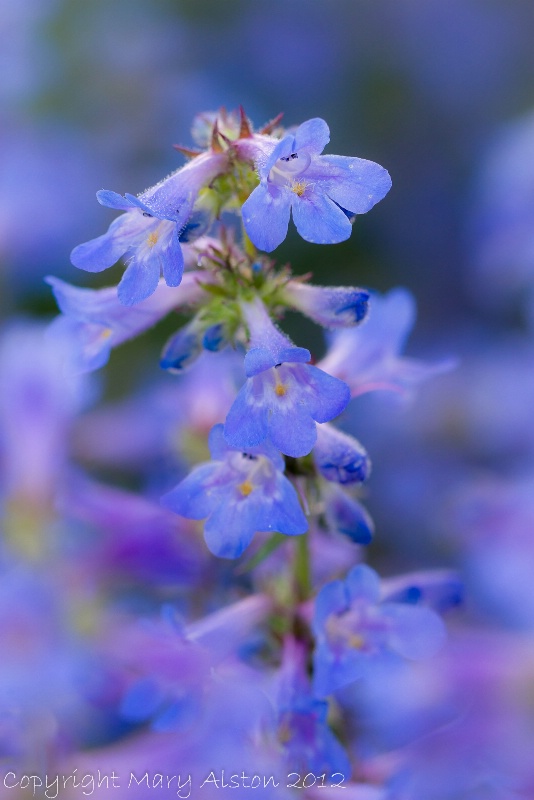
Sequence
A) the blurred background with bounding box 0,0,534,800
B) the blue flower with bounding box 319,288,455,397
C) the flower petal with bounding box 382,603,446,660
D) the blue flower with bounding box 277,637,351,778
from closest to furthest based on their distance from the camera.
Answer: the blue flower with bounding box 277,637,351,778
the flower petal with bounding box 382,603,446,660
the blue flower with bounding box 319,288,455,397
the blurred background with bounding box 0,0,534,800

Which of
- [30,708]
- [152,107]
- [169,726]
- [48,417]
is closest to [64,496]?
[48,417]

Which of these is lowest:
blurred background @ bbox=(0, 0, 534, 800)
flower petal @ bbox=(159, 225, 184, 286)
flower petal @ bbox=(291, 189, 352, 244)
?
flower petal @ bbox=(159, 225, 184, 286)

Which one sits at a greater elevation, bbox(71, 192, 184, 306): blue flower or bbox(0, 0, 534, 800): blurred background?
bbox(0, 0, 534, 800): blurred background

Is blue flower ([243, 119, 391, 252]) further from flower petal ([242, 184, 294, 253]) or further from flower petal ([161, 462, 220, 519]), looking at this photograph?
flower petal ([161, 462, 220, 519])

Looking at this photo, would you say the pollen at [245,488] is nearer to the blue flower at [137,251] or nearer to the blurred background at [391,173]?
the blue flower at [137,251]

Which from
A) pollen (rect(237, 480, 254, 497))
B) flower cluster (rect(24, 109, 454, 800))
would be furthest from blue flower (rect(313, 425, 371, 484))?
pollen (rect(237, 480, 254, 497))

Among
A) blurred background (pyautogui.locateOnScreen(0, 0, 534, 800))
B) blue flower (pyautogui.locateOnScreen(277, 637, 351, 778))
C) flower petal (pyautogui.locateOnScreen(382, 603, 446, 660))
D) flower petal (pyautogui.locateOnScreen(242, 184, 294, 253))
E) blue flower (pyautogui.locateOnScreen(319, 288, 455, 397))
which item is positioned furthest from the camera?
blurred background (pyautogui.locateOnScreen(0, 0, 534, 800))

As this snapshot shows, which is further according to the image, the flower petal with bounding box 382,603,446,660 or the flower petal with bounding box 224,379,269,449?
the flower petal with bounding box 382,603,446,660

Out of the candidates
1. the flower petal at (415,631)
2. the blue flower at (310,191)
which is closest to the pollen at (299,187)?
the blue flower at (310,191)
